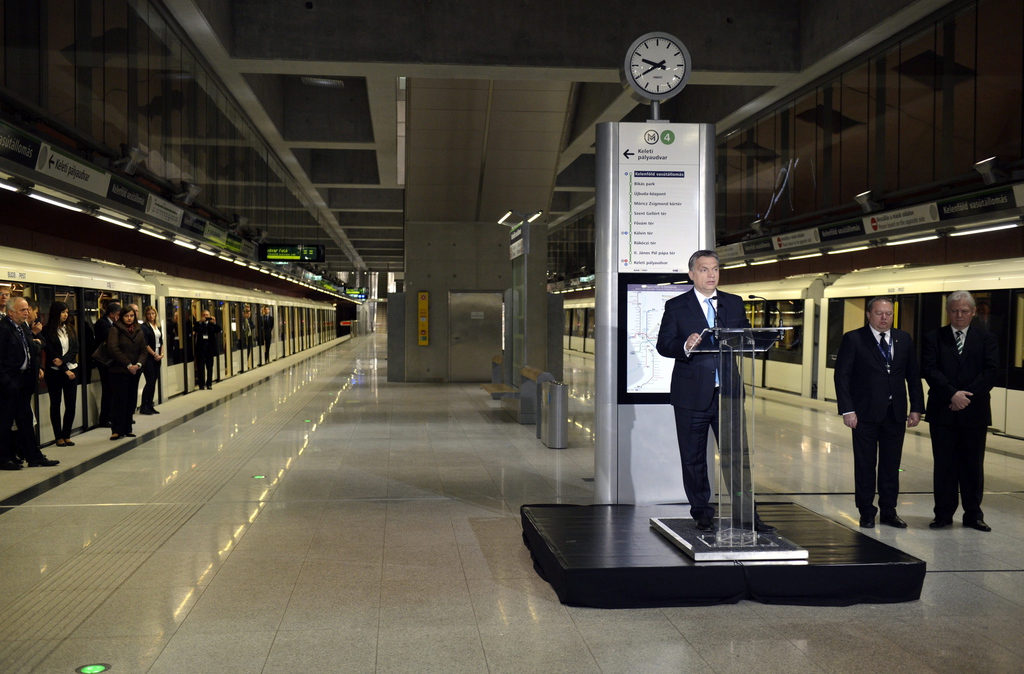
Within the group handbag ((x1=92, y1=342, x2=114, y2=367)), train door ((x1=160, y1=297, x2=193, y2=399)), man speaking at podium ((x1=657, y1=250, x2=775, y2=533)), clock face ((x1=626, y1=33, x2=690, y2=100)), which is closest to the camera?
man speaking at podium ((x1=657, y1=250, x2=775, y2=533))

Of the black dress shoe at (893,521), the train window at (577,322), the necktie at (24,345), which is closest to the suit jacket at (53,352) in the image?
the necktie at (24,345)

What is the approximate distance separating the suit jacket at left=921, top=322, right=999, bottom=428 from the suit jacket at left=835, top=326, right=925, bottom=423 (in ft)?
0.44

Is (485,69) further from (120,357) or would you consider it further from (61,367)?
(61,367)

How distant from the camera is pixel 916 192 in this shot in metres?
10.7

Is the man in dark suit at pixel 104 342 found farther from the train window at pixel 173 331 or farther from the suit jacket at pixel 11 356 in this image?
the train window at pixel 173 331

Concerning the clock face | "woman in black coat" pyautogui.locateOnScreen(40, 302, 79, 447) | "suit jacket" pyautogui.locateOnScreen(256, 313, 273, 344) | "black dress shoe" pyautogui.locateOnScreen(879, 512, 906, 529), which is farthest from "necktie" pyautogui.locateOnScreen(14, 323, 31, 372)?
"suit jacket" pyautogui.locateOnScreen(256, 313, 273, 344)

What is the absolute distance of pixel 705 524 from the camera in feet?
14.8

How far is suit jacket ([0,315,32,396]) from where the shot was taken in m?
7.14

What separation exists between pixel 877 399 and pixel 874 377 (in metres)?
0.15

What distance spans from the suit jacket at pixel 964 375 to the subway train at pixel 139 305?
26.0 feet

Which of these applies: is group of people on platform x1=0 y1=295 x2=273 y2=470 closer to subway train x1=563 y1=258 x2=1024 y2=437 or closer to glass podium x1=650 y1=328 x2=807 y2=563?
glass podium x1=650 y1=328 x2=807 y2=563

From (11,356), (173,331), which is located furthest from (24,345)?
(173,331)

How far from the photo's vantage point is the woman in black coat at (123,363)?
31.5ft

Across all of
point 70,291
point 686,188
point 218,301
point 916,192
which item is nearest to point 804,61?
point 916,192
